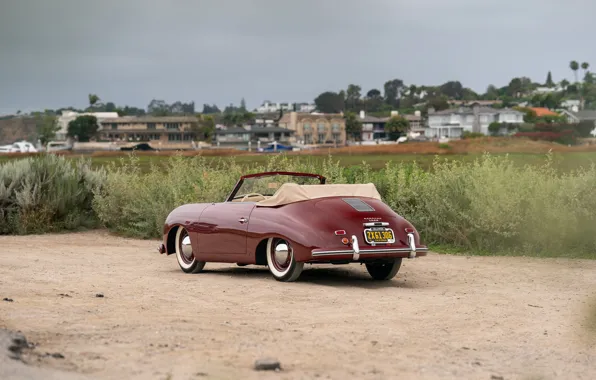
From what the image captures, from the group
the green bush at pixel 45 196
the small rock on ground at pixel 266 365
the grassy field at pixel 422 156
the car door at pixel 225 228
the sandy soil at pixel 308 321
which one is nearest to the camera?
the small rock on ground at pixel 266 365

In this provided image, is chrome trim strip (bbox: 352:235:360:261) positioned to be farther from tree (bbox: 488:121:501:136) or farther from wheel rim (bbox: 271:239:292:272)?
tree (bbox: 488:121:501:136)

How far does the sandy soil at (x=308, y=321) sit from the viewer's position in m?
8.30

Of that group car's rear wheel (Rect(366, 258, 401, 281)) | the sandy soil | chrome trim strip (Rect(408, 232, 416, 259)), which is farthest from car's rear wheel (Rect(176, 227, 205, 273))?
chrome trim strip (Rect(408, 232, 416, 259))

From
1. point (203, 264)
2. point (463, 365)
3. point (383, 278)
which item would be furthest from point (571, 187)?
point (463, 365)

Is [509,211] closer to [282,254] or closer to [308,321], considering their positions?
[282,254]

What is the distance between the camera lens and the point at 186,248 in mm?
15625

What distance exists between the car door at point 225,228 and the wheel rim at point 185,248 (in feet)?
1.46

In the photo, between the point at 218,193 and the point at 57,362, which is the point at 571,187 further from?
the point at 57,362

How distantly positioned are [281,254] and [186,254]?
2.37 metres

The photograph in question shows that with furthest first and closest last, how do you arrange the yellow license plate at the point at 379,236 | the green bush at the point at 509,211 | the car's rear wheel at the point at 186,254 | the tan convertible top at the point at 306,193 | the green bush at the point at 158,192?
the green bush at the point at 158,192 → the green bush at the point at 509,211 → the car's rear wheel at the point at 186,254 → the tan convertible top at the point at 306,193 → the yellow license plate at the point at 379,236

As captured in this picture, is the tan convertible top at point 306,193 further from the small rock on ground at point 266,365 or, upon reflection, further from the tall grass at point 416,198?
the small rock on ground at point 266,365

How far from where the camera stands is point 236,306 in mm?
11617

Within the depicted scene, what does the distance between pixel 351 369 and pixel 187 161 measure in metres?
20.3

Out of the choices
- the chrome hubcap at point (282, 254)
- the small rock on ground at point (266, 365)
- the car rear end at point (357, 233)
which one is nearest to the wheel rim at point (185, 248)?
the chrome hubcap at point (282, 254)
